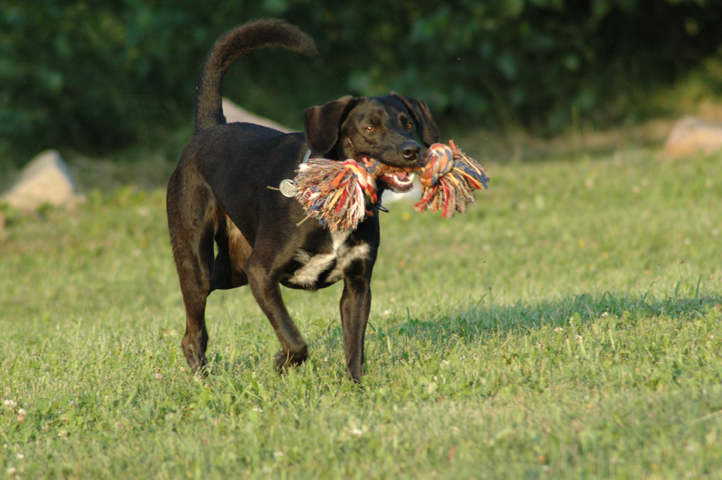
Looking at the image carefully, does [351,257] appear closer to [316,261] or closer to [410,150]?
[316,261]

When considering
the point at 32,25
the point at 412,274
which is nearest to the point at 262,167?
the point at 412,274

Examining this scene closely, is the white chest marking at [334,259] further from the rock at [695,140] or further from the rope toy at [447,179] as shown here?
the rock at [695,140]

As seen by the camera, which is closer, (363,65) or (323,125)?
(323,125)

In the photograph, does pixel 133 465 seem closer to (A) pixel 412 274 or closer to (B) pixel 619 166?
(A) pixel 412 274

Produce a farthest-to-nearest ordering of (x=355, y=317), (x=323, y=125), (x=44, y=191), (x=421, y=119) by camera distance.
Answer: (x=44, y=191) → (x=421, y=119) → (x=355, y=317) → (x=323, y=125)

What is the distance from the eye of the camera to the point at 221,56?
Result: 15.8 ft

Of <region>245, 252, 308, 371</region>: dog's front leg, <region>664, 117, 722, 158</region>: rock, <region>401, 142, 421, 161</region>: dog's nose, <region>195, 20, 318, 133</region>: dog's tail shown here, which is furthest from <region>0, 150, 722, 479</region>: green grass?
<region>664, 117, 722, 158</region>: rock

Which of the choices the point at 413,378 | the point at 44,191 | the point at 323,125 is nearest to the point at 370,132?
the point at 323,125

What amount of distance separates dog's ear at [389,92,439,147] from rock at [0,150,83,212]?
6779 millimetres

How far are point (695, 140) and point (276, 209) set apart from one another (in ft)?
28.2

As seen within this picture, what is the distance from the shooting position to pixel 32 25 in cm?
1130

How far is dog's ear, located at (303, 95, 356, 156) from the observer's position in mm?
3691

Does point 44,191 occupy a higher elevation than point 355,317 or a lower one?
lower

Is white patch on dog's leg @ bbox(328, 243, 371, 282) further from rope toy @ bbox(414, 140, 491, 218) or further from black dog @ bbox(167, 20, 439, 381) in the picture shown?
rope toy @ bbox(414, 140, 491, 218)
